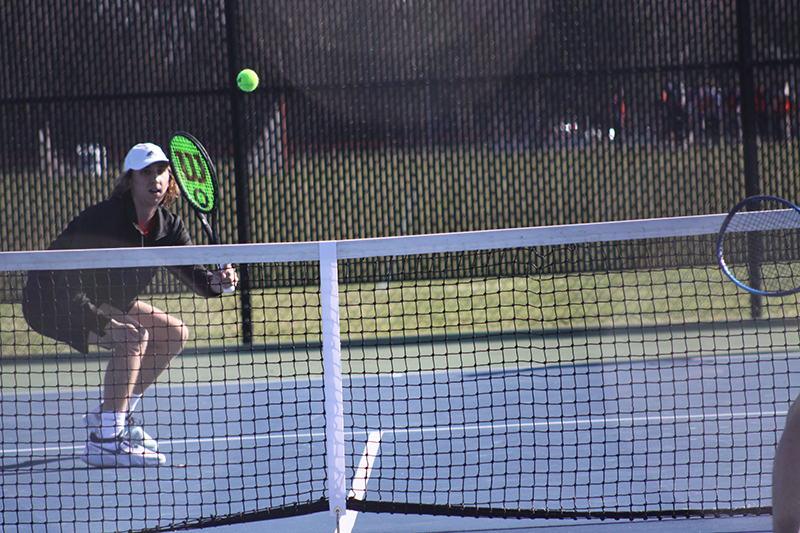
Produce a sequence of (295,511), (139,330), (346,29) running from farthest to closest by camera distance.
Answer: (346,29) < (139,330) < (295,511)

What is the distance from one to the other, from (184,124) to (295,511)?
3.89m

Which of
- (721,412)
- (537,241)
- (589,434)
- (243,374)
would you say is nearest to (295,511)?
(537,241)

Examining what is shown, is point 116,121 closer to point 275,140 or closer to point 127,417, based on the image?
point 275,140

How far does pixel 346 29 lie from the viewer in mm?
5617

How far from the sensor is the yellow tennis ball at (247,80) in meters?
5.54

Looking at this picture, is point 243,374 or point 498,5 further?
point 498,5

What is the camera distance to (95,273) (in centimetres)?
350

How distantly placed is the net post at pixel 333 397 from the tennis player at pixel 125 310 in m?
0.95

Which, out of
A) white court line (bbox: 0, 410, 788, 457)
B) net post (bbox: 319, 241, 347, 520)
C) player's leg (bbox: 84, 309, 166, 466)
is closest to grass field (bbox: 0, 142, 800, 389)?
white court line (bbox: 0, 410, 788, 457)

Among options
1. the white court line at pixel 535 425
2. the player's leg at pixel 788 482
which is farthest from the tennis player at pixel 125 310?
the player's leg at pixel 788 482

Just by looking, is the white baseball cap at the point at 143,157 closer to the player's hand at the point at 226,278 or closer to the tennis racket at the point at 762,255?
the player's hand at the point at 226,278

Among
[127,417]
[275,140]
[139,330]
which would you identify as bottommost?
[127,417]

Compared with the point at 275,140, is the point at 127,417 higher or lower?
lower

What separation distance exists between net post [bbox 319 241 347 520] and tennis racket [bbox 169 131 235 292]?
1212 mm
